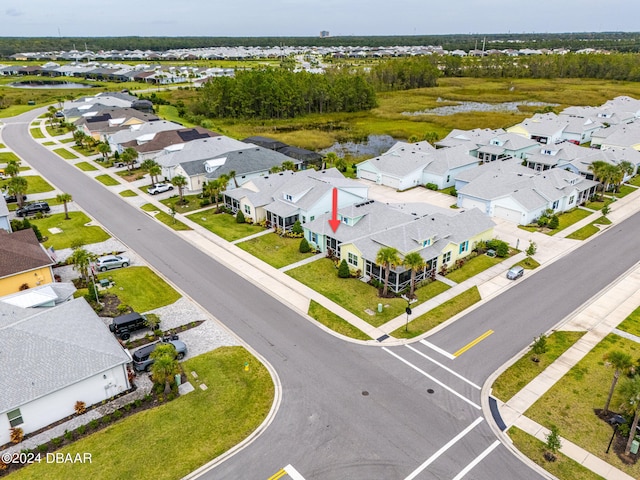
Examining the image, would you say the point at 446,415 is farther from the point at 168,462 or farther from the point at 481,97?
the point at 481,97

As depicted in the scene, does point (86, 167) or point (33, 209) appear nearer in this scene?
point (33, 209)

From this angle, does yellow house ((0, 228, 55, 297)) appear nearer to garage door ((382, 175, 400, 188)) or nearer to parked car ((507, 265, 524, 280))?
parked car ((507, 265, 524, 280))

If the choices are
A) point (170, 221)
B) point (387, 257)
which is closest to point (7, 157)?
point (170, 221)

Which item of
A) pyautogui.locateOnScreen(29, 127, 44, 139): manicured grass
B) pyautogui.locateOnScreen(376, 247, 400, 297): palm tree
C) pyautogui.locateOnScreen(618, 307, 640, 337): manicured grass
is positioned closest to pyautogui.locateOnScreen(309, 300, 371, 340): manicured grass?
pyautogui.locateOnScreen(376, 247, 400, 297): palm tree

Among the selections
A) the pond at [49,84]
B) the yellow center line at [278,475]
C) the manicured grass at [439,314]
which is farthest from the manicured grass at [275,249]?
the pond at [49,84]

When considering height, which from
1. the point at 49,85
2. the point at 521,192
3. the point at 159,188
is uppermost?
the point at 49,85

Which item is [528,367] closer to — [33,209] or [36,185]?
[33,209]

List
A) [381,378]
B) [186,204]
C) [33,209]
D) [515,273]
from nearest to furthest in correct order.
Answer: [381,378]
[515,273]
[33,209]
[186,204]
